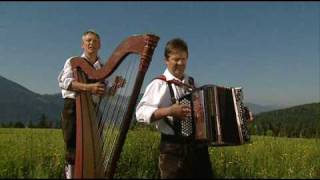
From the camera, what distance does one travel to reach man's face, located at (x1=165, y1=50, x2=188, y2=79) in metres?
4.25

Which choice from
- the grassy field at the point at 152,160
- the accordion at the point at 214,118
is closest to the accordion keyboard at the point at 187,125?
the accordion at the point at 214,118

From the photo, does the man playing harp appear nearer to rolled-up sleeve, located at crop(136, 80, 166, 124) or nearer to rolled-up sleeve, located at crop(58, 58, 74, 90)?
rolled-up sleeve, located at crop(58, 58, 74, 90)

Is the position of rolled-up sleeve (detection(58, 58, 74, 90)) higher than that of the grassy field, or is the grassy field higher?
rolled-up sleeve (detection(58, 58, 74, 90))

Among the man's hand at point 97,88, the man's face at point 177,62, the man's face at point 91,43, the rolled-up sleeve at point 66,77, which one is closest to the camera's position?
the man's face at point 177,62

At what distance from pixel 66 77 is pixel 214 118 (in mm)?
1625

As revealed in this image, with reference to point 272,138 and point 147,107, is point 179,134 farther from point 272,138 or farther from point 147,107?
point 272,138

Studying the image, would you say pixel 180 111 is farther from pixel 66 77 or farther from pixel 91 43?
pixel 91 43

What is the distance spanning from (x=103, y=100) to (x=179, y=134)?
3.16 ft

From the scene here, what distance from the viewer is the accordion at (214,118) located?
3.97 m

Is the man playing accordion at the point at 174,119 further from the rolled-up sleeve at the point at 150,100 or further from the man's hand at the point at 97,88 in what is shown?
the man's hand at the point at 97,88

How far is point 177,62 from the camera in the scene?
14.0 feet

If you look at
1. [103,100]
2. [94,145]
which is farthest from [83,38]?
[94,145]

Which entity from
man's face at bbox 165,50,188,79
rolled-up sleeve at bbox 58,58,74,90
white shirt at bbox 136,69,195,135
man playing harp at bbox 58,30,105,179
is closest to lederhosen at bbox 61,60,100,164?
man playing harp at bbox 58,30,105,179

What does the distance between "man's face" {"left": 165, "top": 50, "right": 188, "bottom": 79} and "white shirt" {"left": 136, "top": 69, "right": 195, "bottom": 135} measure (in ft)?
0.15
